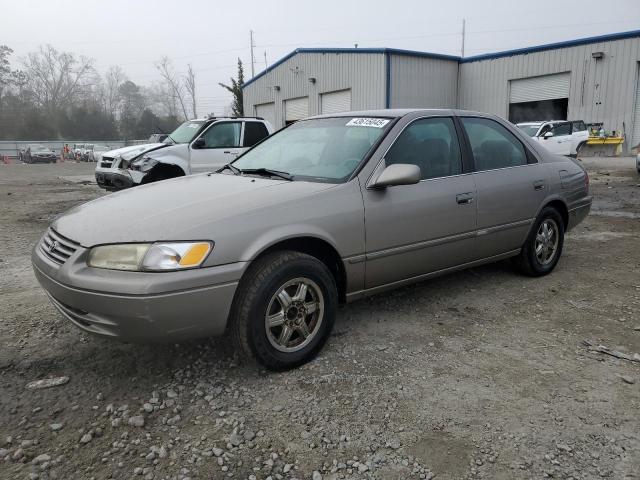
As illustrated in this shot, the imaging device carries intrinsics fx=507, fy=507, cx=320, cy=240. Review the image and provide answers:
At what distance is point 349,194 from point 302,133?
108 cm

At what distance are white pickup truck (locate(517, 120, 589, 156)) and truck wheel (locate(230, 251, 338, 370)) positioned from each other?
56.3 feet

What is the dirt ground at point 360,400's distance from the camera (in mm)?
2268

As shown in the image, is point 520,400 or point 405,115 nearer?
point 520,400

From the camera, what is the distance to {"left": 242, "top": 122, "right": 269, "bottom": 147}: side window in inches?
398

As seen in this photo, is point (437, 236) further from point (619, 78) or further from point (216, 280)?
point (619, 78)

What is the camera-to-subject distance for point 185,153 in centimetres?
934

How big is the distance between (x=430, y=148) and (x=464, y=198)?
47 cm

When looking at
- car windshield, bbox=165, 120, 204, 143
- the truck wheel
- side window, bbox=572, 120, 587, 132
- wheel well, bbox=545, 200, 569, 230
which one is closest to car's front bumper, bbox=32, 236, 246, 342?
the truck wheel

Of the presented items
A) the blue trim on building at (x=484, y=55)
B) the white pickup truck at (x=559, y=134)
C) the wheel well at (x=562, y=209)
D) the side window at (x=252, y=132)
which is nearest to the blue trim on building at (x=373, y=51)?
the blue trim on building at (x=484, y=55)

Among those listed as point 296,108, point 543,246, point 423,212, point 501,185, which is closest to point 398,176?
point 423,212

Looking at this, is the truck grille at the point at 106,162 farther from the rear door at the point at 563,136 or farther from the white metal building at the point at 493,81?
the rear door at the point at 563,136

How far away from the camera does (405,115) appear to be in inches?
152

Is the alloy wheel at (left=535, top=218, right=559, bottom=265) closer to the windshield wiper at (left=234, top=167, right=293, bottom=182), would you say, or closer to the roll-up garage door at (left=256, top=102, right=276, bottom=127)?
the windshield wiper at (left=234, top=167, right=293, bottom=182)

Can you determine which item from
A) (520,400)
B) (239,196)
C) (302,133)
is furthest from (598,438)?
(302,133)
